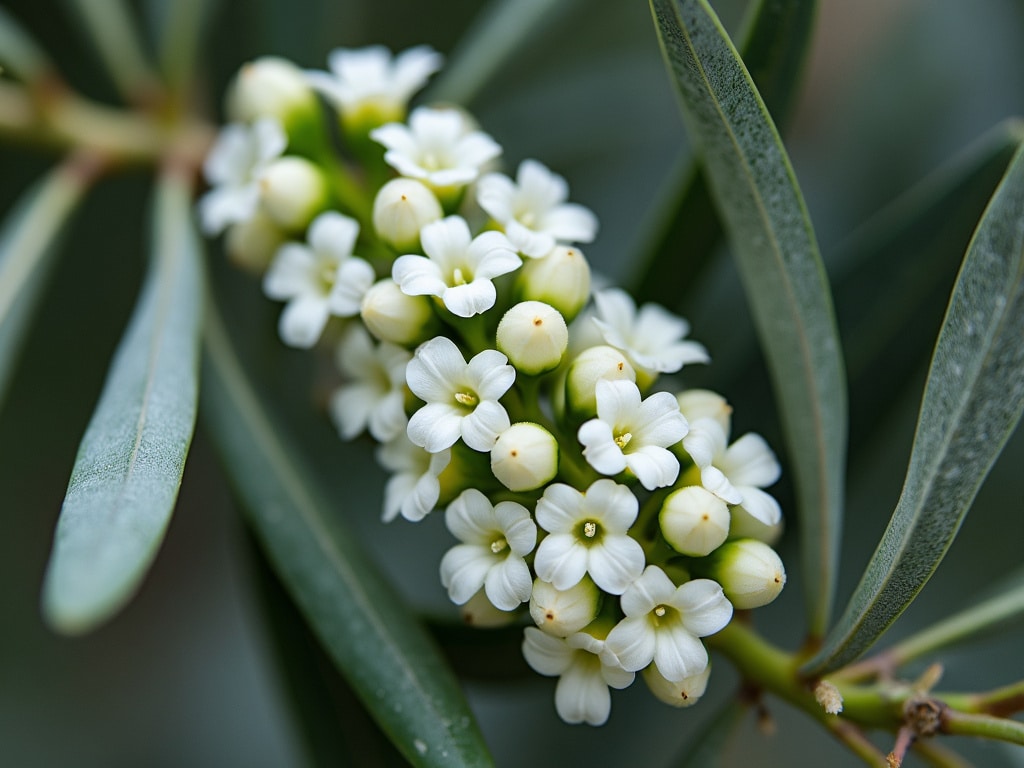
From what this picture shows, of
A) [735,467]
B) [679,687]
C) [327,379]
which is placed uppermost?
[327,379]

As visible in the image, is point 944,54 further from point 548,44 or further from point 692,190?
Result: point 692,190

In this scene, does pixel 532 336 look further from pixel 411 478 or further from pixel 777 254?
pixel 777 254

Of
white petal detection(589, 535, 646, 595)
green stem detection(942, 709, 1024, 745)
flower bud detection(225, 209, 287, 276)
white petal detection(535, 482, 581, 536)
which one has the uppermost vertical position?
flower bud detection(225, 209, 287, 276)

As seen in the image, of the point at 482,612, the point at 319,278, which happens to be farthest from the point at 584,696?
the point at 319,278

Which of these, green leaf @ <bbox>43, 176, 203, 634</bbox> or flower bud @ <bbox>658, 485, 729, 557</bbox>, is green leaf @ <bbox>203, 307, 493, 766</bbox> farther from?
flower bud @ <bbox>658, 485, 729, 557</bbox>

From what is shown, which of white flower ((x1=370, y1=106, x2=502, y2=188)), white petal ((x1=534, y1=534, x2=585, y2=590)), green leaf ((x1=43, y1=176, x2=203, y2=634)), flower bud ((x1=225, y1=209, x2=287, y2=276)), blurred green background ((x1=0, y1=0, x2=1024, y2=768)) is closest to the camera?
green leaf ((x1=43, y1=176, x2=203, y2=634))

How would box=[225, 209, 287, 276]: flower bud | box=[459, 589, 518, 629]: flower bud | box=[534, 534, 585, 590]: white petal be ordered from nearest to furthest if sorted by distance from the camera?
1. box=[534, 534, 585, 590]: white petal
2. box=[459, 589, 518, 629]: flower bud
3. box=[225, 209, 287, 276]: flower bud

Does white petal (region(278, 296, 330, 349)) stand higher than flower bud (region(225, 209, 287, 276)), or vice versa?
flower bud (region(225, 209, 287, 276))

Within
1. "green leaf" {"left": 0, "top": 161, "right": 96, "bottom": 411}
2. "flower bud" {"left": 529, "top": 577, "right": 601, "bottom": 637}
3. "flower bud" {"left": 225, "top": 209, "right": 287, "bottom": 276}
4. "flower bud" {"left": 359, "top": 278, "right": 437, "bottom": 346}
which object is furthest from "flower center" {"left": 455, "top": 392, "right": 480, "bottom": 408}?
"green leaf" {"left": 0, "top": 161, "right": 96, "bottom": 411}
